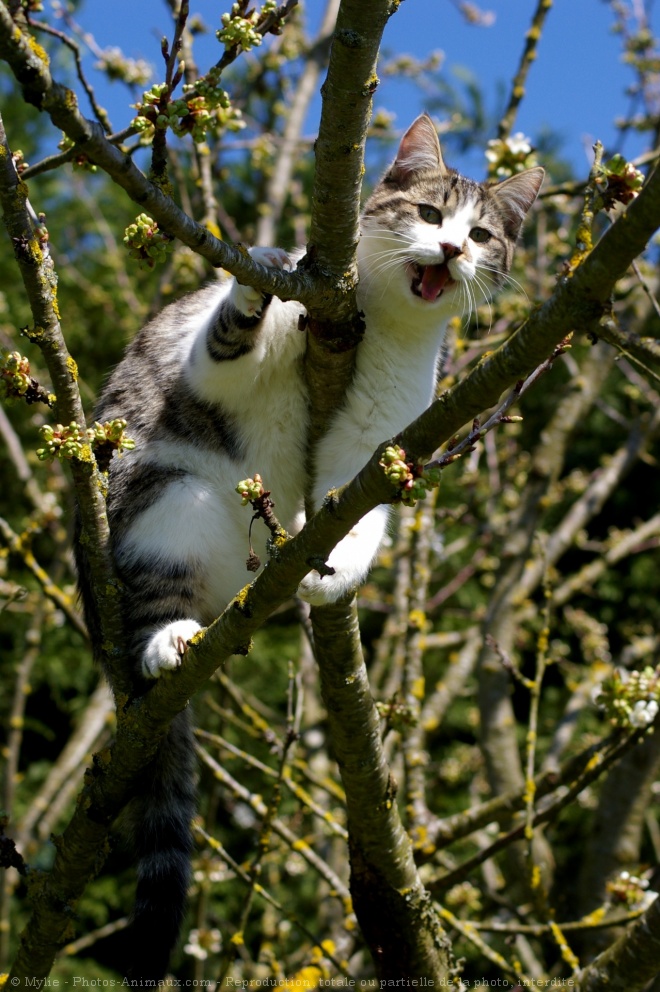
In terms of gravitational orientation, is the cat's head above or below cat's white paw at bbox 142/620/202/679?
above

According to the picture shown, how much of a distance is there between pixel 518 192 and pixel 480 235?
0.30 meters

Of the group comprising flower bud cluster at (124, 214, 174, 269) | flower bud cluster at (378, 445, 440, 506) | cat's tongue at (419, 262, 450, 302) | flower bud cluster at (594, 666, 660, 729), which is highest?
cat's tongue at (419, 262, 450, 302)

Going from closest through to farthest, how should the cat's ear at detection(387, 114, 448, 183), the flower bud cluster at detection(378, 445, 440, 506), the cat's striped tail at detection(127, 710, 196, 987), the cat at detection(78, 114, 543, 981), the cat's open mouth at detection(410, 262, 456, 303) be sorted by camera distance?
the flower bud cluster at detection(378, 445, 440, 506) < the cat's striped tail at detection(127, 710, 196, 987) < the cat at detection(78, 114, 543, 981) < the cat's open mouth at detection(410, 262, 456, 303) < the cat's ear at detection(387, 114, 448, 183)

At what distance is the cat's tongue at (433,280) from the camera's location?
2.54 metres

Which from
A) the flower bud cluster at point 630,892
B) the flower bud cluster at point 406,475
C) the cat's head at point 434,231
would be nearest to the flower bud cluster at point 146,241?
the flower bud cluster at point 406,475

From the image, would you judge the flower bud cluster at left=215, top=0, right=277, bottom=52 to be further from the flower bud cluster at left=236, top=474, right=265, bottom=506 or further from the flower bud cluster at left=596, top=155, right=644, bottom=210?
the flower bud cluster at left=236, top=474, right=265, bottom=506

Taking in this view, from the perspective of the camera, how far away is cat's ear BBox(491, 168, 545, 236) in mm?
2945

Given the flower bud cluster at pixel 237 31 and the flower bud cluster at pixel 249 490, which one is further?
the flower bud cluster at pixel 237 31

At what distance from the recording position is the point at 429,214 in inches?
107

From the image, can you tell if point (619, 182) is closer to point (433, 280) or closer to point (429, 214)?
point (433, 280)

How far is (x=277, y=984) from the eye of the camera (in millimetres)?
2777

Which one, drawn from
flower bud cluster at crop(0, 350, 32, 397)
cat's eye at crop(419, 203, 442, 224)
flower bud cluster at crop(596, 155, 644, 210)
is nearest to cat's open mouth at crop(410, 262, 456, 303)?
cat's eye at crop(419, 203, 442, 224)

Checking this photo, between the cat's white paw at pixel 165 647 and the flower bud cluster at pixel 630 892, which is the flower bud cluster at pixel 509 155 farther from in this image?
the flower bud cluster at pixel 630 892

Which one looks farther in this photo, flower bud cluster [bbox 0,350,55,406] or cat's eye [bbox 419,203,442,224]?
cat's eye [bbox 419,203,442,224]
